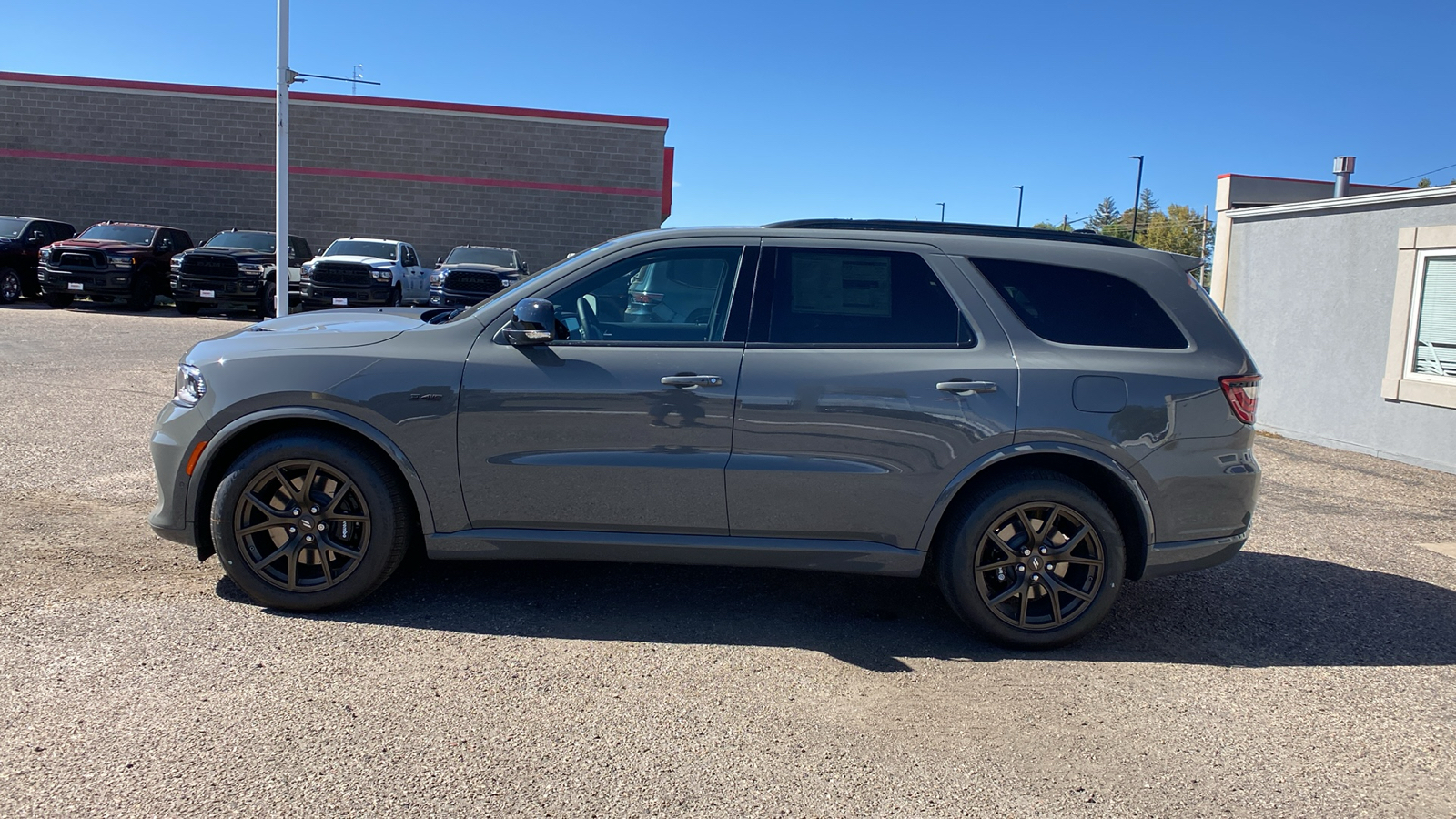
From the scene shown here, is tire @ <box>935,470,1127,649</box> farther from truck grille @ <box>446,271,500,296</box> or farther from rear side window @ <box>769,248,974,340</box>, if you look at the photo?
truck grille @ <box>446,271,500,296</box>

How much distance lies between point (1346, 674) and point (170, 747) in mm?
4607

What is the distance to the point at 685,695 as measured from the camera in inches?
154

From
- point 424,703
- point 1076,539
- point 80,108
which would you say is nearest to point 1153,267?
point 1076,539

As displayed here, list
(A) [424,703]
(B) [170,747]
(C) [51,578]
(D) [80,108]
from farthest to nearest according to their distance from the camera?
(D) [80,108] < (C) [51,578] < (A) [424,703] < (B) [170,747]

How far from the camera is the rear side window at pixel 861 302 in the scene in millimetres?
4594

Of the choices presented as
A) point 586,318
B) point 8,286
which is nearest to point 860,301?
point 586,318

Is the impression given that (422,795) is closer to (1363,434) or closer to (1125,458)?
(1125,458)

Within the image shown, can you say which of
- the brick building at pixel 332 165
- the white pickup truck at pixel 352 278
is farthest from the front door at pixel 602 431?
the brick building at pixel 332 165

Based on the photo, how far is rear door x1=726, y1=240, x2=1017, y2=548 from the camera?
4.44 meters

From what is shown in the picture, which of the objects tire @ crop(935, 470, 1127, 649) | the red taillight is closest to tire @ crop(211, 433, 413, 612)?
tire @ crop(935, 470, 1127, 649)

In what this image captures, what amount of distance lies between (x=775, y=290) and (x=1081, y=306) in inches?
54.2

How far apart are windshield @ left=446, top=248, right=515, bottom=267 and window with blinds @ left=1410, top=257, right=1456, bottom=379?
1658 centimetres

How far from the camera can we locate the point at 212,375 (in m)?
4.55

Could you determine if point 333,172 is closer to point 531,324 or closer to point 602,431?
point 531,324
